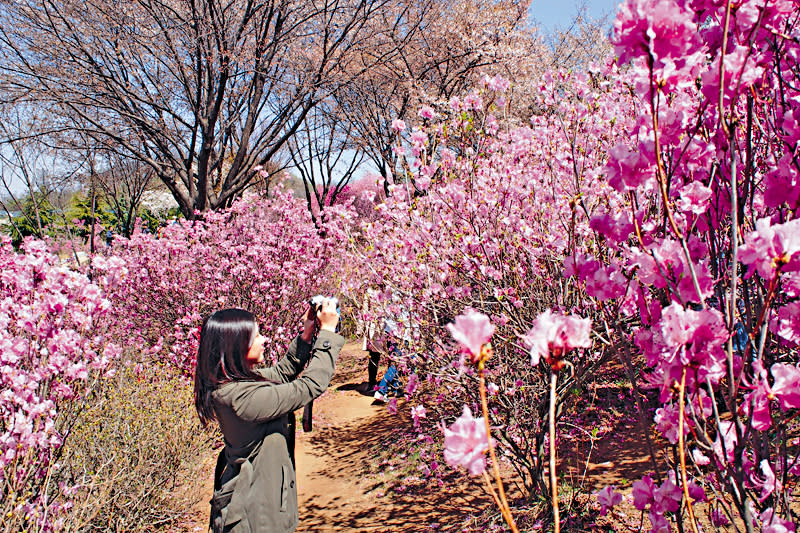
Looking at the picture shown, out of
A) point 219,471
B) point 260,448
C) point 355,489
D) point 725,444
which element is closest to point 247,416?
point 260,448

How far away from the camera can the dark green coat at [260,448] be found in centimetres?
196

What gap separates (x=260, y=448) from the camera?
2045 mm

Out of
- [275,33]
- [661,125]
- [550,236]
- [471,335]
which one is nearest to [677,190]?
[661,125]

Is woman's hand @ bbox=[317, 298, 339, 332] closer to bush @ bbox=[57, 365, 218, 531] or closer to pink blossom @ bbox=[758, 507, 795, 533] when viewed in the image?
pink blossom @ bbox=[758, 507, 795, 533]

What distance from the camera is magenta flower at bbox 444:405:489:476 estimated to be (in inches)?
30.7

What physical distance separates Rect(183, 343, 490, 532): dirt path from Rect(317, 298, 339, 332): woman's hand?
2534 mm

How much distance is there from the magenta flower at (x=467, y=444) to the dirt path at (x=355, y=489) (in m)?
3.56

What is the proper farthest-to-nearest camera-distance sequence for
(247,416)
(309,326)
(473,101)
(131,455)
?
(131,455) → (473,101) → (309,326) → (247,416)

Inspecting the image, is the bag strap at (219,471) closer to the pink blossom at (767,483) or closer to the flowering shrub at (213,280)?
the pink blossom at (767,483)

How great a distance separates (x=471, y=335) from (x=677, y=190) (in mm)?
886

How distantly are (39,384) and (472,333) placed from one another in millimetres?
3084

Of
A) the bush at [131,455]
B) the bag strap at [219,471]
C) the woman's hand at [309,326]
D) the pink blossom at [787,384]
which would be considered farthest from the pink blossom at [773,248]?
the bush at [131,455]

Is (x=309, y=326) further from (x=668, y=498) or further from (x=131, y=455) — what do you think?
(x=131, y=455)

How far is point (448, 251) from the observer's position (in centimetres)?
357
